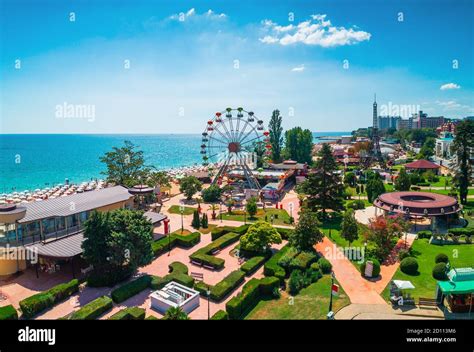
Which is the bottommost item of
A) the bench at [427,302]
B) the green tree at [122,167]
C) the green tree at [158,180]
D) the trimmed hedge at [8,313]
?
the bench at [427,302]

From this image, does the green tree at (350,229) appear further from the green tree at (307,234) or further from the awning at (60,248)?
the awning at (60,248)

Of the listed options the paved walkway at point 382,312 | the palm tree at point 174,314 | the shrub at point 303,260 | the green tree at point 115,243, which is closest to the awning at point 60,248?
the green tree at point 115,243

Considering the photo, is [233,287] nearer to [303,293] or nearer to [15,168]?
[303,293]

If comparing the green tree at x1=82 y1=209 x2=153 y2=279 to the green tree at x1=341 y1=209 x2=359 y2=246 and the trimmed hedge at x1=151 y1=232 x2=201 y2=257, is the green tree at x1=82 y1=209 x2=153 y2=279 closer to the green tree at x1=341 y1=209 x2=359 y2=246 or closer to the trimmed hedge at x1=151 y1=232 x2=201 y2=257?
the trimmed hedge at x1=151 y1=232 x2=201 y2=257
